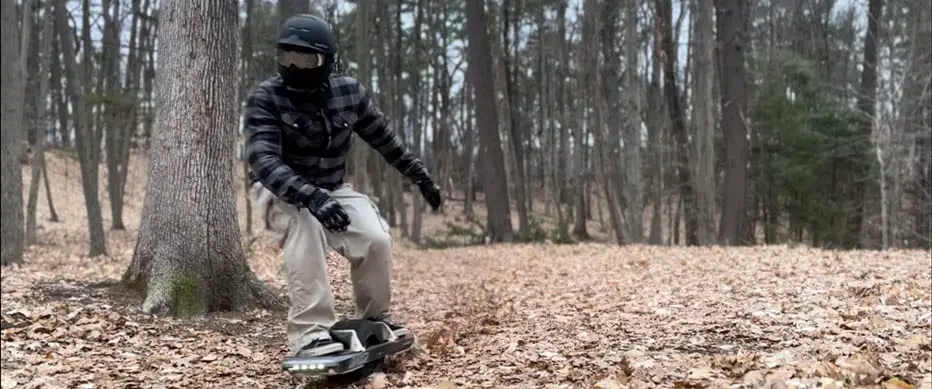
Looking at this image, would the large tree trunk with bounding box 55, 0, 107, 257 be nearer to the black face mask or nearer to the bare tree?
the black face mask

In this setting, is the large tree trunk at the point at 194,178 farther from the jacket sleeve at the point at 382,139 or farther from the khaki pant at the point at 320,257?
the khaki pant at the point at 320,257

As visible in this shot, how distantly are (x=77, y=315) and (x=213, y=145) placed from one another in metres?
1.53

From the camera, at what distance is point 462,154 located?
33531 mm

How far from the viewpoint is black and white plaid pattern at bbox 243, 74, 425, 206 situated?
3174 millimetres

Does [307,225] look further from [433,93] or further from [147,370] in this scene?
[433,93]

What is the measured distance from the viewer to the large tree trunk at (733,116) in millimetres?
14023

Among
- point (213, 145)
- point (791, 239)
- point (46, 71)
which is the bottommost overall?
point (791, 239)

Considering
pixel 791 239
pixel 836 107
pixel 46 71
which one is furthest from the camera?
pixel 791 239

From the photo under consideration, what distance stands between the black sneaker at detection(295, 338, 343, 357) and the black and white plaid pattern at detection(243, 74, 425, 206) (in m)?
0.69

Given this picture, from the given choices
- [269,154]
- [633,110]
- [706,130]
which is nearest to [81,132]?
[633,110]

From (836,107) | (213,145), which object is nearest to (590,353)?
(213,145)

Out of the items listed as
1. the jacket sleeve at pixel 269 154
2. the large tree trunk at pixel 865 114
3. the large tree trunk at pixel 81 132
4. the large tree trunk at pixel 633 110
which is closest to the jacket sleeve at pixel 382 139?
the jacket sleeve at pixel 269 154

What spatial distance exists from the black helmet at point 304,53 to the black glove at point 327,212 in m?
0.67

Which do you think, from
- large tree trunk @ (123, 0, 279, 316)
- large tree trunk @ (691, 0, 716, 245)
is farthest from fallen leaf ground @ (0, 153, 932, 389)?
large tree trunk @ (691, 0, 716, 245)
